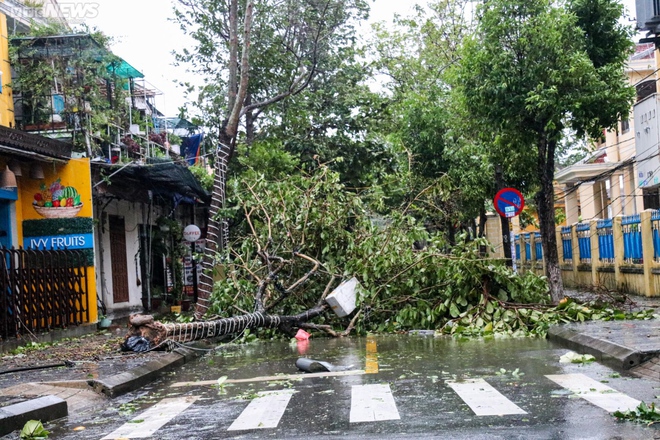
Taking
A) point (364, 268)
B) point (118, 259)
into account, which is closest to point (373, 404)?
point (364, 268)

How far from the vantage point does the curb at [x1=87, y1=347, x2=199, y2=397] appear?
30.9ft

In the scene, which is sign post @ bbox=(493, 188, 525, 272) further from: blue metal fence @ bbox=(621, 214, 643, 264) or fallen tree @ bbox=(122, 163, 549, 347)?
blue metal fence @ bbox=(621, 214, 643, 264)

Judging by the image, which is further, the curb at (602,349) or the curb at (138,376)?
the curb at (138,376)

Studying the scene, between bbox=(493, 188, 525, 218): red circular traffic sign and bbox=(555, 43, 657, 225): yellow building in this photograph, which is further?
bbox=(555, 43, 657, 225): yellow building

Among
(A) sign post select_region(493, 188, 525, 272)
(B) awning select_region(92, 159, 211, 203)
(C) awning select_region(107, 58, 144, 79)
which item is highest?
(C) awning select_region(107, 58, 144, 79)

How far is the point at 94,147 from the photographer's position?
2072 cm

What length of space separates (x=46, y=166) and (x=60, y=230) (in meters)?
1.46

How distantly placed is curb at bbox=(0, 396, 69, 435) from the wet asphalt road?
0.63 ft

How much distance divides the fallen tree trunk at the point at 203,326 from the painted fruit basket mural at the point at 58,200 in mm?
5221

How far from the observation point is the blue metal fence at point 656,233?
762 inches

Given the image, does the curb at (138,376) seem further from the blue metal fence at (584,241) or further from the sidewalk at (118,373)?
the blue metal fence at (584,241)

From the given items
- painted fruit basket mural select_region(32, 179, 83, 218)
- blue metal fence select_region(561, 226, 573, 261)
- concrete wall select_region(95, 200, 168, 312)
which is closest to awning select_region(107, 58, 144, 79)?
concrete wall select_region(95, 200, 168, 312)

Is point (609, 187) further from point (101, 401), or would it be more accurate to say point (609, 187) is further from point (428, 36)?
point (101, 401)

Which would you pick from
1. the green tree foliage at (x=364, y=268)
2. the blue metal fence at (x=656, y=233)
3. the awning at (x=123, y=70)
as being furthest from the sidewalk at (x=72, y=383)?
the blue metal fence at (x=656, y=233)
